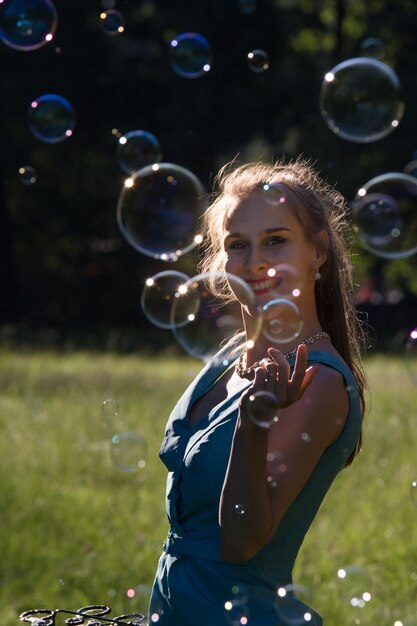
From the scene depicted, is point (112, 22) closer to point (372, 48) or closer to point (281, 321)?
point (372, 48)

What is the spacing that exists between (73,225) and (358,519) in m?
17.4

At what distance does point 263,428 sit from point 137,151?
8.97 feet

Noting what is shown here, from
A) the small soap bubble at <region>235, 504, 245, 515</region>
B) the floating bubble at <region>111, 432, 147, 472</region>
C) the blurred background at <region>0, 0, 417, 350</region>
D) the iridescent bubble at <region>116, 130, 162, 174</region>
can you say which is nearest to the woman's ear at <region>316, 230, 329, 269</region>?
the small soap bubble at <region>235, 504, 245, 515</region>

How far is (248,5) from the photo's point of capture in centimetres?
490

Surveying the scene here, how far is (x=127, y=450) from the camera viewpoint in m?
3.62

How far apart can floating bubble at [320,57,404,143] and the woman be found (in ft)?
5.20

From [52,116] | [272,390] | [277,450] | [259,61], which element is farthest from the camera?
[52,116]

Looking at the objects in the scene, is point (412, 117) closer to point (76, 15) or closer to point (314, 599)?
point (76, 15)

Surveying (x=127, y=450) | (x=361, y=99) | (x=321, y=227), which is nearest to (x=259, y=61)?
(x=361, y=99)

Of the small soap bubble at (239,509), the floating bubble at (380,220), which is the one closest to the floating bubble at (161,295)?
the floating bubble at (380,220)

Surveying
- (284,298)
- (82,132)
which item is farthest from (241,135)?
(284,298)

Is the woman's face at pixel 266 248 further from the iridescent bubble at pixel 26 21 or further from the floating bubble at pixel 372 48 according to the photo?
the floating bubble at pixel 372 48

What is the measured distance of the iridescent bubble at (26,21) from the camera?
424cm

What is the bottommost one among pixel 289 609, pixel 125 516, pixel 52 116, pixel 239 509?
pixel 125 516
